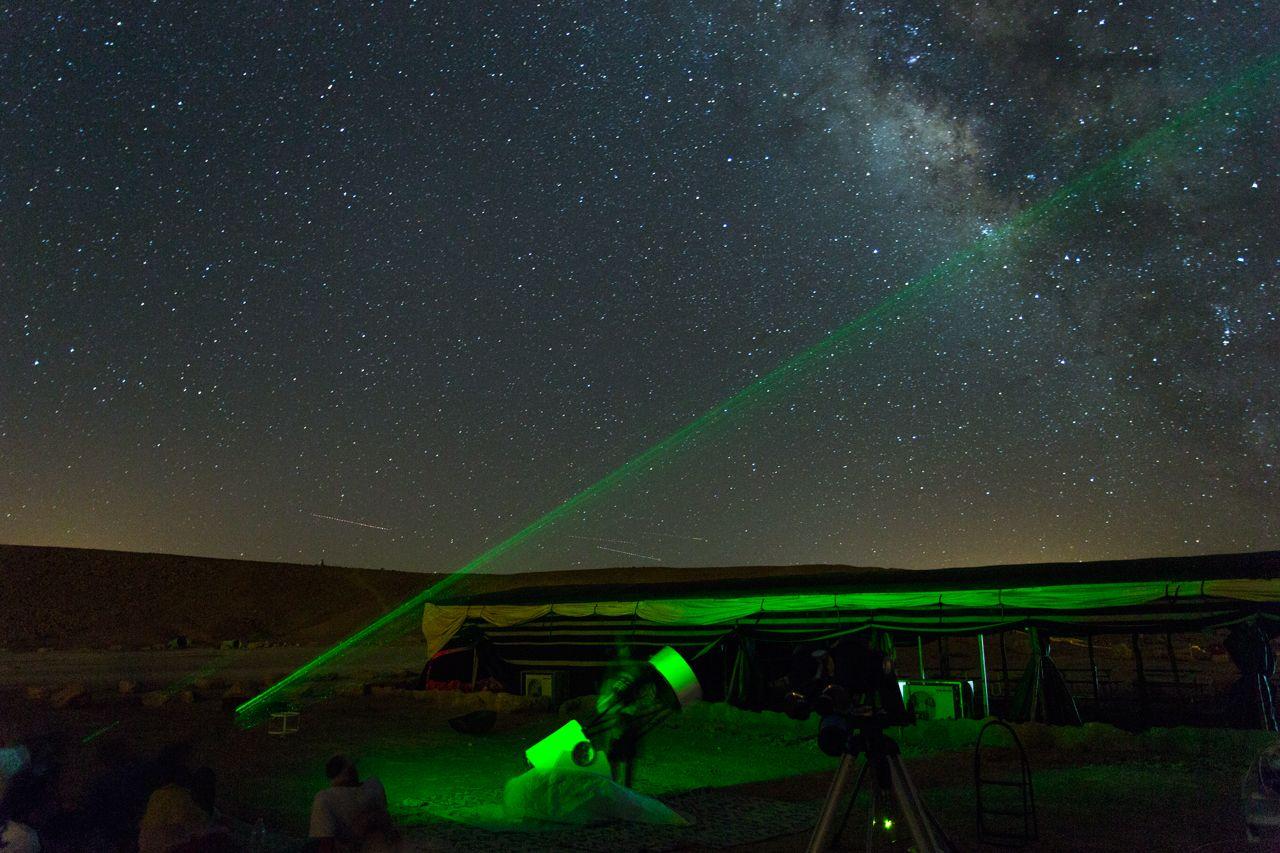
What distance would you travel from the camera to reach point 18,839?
463 cm

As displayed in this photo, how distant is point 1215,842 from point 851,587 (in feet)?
30.2

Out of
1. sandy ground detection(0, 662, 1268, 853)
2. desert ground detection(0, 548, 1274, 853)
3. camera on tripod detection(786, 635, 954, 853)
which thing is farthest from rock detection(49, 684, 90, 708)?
camera on tripod detection(786, 635, 954, 853)

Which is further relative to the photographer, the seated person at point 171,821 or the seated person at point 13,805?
the seated person at point 171,821

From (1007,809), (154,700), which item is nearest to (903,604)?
(1007,809)

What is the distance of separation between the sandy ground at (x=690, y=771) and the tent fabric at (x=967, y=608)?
1.74m

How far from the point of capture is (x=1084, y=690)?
26109 millimetres

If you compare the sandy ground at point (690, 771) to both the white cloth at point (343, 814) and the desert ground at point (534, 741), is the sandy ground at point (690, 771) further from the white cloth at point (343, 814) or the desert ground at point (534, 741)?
the white cloth at point (343, 814)

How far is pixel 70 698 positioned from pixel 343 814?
1798cm

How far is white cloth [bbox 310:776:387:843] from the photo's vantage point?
18.1ft

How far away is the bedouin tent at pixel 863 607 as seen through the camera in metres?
14.3

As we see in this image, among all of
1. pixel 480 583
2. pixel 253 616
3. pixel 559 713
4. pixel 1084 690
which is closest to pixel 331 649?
pixel 253 616

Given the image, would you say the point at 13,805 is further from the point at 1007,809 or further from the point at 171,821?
the point at 1007,809

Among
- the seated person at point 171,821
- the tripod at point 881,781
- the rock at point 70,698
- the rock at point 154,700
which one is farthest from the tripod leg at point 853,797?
the rock at point 70,698

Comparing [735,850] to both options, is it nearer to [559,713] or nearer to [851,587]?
[851,587]
